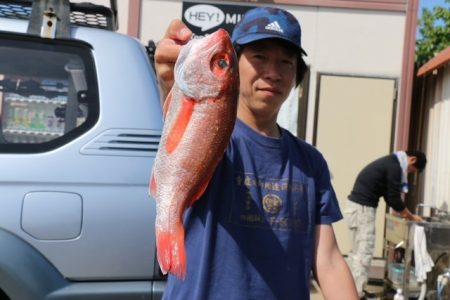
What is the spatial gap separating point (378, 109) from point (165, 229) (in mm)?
7539

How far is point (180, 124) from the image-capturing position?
5.87 feet

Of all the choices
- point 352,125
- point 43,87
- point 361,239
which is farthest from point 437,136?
point 43,87

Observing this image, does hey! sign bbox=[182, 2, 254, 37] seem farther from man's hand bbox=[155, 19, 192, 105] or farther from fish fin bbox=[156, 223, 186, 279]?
fish fin bbox=[156, 223, 186, 279]

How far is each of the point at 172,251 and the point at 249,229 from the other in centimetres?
36

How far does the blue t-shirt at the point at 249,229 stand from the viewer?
2.05 metres

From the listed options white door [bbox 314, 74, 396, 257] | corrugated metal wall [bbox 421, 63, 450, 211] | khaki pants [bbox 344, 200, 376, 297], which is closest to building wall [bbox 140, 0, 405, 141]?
white door [bbox 314, 74, 396, 257]

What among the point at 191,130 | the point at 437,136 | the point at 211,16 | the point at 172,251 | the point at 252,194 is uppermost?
the point at 211,16

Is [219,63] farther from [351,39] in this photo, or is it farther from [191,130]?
[351,39]

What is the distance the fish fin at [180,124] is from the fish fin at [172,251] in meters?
0.21

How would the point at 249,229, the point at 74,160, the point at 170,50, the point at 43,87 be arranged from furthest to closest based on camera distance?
the point at 43,87 < the point at 74,160 < the point at 249,229 < the point at 170,50

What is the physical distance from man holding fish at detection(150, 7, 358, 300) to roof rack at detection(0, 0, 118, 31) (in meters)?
1.68

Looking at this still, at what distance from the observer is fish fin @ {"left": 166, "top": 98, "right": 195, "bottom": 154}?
1.77 m

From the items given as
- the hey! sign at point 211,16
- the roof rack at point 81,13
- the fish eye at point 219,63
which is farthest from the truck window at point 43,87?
the hey! sign at point 211,16

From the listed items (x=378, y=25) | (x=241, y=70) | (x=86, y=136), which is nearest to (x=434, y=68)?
(x=378, y=25)
